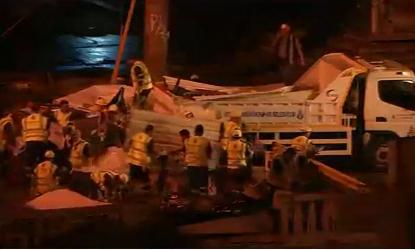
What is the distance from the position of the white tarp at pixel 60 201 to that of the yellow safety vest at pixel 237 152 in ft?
0.90

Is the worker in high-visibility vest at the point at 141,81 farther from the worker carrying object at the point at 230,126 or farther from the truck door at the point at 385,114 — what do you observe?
the truck door at the point at 385,114

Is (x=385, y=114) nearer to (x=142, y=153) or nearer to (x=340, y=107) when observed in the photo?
(x=340, y=107)

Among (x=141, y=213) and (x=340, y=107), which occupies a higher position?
(x=340, y=107)

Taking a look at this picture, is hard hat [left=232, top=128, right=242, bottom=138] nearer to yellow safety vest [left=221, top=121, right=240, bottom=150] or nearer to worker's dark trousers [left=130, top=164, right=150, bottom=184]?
yellow safety vest [left=221, top=121, right=240, bottom=150]

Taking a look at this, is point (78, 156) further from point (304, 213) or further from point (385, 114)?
point (385, 114)

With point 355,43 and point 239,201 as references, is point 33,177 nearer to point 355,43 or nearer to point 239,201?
point 239,201

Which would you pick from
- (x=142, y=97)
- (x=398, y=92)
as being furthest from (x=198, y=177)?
(x=398, y=92)

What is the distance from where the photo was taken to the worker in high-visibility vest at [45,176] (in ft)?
3.78

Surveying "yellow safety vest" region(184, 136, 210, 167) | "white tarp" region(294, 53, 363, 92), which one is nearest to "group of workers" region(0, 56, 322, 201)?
"yellow safety vest" region(184, 136, 210, 167)

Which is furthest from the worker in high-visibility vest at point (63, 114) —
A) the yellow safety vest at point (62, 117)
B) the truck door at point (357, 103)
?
the truck door at point (357, 103)

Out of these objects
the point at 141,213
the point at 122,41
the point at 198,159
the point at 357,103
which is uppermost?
the point at 122,41

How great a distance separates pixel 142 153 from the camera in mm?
1158

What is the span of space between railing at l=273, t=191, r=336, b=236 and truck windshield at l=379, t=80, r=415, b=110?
0.22 meters

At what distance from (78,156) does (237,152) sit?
0.99 ft
